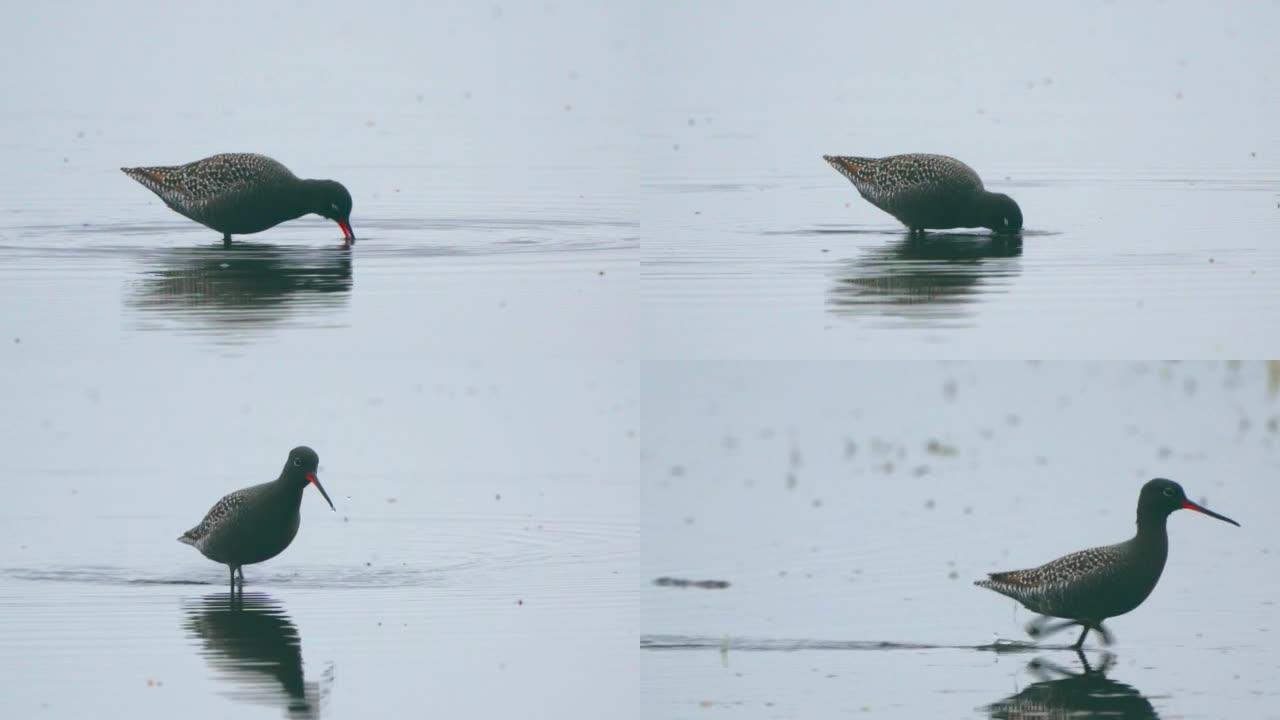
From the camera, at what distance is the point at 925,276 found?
42.0 ft

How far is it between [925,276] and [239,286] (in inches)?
175

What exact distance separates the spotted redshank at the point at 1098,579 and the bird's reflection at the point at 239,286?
179 inches

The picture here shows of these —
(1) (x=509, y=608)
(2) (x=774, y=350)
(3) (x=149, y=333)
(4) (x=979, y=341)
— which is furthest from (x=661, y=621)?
(3) (x=149, y=333)

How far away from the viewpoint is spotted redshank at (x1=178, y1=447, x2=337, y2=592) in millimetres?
12789

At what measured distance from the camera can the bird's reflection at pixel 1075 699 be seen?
926cm

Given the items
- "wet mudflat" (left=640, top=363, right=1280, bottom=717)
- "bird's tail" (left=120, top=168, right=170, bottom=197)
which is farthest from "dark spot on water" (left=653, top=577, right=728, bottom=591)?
"bird's tail" (left=120, top=168, right=170, bottom=197)

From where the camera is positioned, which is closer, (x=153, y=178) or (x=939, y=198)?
(x=939, y=198)

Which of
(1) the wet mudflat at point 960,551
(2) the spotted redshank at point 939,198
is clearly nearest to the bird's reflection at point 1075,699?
(1) the wet mudflat at point 960,551

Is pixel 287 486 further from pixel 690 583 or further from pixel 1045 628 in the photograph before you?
pixel 1045 628

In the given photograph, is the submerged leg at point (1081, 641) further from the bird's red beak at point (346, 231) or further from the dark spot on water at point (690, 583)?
the bird's red beak at point (346, 231)

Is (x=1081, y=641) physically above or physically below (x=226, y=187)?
below

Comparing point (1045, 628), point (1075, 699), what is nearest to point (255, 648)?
point (1075, 699)

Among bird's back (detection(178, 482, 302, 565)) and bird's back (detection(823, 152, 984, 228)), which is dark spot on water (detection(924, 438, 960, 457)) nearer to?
bird's back (detection(823, 152, 984, 228))

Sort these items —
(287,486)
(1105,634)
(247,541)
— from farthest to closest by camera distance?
1. (287,486)
2. (247,541)
3. (1105,634)
